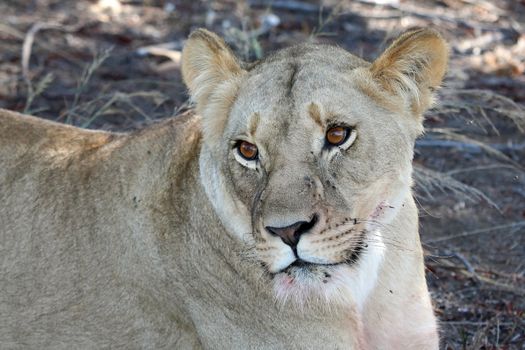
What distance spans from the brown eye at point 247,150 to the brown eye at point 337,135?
0.25 meters

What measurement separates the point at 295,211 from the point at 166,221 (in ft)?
3.00

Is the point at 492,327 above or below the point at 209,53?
below

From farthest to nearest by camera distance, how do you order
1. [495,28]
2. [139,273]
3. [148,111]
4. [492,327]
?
1. [495,28]
2. [148,111]
3. [492,327]
4. [139,273]

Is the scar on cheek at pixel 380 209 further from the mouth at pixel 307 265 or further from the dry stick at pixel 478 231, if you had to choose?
the dry stick at pixel 478 231

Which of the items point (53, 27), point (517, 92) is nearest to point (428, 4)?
point (517, 92)

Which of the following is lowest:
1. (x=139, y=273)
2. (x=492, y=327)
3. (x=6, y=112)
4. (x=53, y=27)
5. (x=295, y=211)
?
(x=492, y=327)

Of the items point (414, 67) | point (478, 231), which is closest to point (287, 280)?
point (414, 67)

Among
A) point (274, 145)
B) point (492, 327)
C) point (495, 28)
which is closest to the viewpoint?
point (274, 145)

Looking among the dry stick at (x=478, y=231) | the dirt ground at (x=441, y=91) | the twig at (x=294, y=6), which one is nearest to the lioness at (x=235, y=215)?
the dirt ground at (x=441, y=91)

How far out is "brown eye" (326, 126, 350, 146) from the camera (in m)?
3.41

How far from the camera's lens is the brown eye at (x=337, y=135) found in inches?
134

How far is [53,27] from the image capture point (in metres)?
8.53

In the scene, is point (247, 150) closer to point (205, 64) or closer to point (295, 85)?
point (295, 85)

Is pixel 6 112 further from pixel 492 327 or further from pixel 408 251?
pixel 492 327
